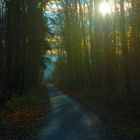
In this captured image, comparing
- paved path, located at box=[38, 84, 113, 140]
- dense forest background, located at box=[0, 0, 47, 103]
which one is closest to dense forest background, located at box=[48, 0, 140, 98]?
dense forest background, located at box=[0, 0, 47, 103]

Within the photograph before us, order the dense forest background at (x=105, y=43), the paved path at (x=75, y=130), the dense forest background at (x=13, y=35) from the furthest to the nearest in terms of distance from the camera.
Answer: the dense forest background at (x=105, y=43), the dense forest background at (x=13, y=35), the paved path at (x=75, y=130)

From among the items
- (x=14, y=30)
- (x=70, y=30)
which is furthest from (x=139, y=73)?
(x=70, y=30)

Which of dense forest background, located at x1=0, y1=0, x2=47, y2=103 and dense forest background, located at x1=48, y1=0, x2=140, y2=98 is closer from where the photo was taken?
dense forest background, located at x1=0, y1=0, x2=47, y2=103

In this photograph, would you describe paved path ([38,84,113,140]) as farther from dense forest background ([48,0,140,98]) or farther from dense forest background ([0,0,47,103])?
dense forest background ([48,0,140,98])

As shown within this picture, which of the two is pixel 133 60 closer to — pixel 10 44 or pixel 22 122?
pixel 10 44

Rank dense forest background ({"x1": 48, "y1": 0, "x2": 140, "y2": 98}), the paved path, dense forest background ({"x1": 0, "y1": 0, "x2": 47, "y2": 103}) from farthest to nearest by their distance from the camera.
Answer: dense forest background ({"x1": 48, "y1": 0, "x2": 140, "y2": 98}) < dense forest background ({"x1": 0, "y1": 0, "x2": 47, "y2": 103}) < the paved path

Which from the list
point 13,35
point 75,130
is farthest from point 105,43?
Answer: point 75,130

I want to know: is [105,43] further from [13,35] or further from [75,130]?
[75,130]

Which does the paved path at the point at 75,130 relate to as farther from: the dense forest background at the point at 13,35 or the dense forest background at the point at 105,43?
the dense forest background at the point at 105,43

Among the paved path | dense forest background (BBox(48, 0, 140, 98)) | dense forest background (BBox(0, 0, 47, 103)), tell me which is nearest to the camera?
the paved path

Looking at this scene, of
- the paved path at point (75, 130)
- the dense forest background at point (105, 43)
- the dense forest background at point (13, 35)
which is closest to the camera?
the paved path at point (75, 130)

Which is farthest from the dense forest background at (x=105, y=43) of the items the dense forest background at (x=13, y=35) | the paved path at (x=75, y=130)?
the paved path at (x=75, y=130)

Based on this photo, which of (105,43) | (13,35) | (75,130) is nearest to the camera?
(75,130)

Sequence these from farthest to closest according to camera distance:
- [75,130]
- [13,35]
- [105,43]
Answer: [105,43]
[13,35]
[75,130]
